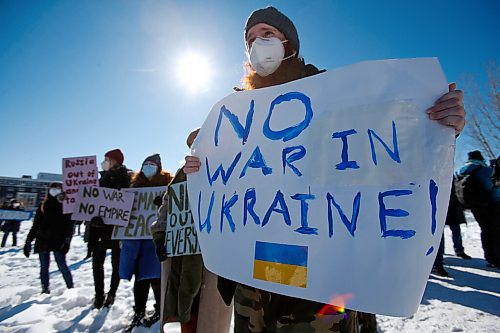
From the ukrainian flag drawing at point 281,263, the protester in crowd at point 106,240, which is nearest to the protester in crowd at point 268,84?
the ukrainian flag drawing at point 281,263

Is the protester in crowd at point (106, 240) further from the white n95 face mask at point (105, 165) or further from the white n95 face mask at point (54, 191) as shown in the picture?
the white n95 face mask at point (54, 191)

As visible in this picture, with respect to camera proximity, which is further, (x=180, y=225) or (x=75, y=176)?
(x=75, y=176)

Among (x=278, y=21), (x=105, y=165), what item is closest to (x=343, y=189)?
(x=278, y=21)

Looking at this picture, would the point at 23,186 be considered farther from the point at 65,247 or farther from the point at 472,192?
the point at 472,192

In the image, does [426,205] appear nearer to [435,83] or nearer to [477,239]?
[435,83]

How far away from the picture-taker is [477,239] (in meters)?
7.18

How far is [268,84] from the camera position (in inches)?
48.4

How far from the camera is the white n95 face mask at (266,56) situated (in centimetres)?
124

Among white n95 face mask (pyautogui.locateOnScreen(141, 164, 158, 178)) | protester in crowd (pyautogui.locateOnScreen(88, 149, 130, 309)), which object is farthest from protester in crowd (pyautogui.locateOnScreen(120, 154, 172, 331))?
protester in crowd (pyautogui.locateOnScreen(88, 149, 130, 309))

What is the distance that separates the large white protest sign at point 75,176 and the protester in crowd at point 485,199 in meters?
5.21

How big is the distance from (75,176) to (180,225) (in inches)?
111

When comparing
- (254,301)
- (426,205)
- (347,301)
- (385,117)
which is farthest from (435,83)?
(254,301)

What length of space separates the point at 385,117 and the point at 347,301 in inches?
20.9

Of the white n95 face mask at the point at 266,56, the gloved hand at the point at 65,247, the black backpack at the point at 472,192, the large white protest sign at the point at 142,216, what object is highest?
the white n95 face mask at the point at 266,56
